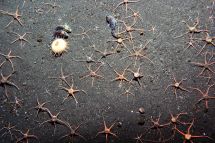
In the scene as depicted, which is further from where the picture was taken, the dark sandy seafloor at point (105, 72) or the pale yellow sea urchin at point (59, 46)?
the pale yellow sea urchin at point (59, 46)

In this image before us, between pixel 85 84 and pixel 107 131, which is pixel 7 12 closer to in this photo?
pixel 85 84

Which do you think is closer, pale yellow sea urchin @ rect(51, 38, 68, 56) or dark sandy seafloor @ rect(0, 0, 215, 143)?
dark sandy seafloor @ rect(0, 0, 215, 143)

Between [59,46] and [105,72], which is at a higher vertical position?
[59,46]

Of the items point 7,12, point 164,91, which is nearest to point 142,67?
point 164,91
